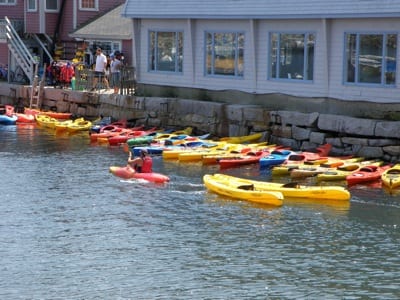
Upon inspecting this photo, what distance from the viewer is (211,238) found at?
68.2 feet

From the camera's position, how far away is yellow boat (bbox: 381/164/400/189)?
25.0 metres

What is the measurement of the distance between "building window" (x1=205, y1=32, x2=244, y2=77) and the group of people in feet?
16.9

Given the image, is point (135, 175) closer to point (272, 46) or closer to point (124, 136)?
point (124, 136)

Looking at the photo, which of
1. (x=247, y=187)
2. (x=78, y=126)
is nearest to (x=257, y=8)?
(x=78, y=126)

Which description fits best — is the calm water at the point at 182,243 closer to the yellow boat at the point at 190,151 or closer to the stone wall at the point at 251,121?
the yellow boat at the point at 190,151

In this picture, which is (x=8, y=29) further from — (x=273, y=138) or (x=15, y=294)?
(x=15, y=294)

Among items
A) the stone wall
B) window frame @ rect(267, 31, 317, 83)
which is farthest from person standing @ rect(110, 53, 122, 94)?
window frame @ rect(267, 31, 317, 83)

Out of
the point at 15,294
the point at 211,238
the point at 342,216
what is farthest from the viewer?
the point at 342,216

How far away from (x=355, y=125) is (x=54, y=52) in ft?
76.4

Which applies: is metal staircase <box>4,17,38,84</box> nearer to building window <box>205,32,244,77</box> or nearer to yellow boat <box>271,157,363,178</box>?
building window <box>205,32,244,77</box>

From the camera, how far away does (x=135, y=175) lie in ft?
88.2

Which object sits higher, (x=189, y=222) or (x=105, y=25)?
(x=105, y=25)

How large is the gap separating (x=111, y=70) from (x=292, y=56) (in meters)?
9.93

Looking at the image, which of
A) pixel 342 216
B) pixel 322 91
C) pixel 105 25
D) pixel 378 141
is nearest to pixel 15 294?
pixel 342 216
